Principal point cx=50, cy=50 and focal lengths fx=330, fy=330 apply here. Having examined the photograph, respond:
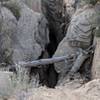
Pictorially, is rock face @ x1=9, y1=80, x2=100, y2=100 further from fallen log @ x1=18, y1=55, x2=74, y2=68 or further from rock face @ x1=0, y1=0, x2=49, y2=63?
rock face @ x1=0, y1=0, x2=49, y2=63

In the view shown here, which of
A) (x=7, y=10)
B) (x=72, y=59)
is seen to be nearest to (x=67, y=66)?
(x=72, y=59)

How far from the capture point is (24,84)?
838cm

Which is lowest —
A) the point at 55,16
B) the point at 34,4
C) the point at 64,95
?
the point at 64,95

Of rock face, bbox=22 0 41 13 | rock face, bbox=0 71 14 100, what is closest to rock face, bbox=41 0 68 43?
rock face, bbox=22 0 41 13

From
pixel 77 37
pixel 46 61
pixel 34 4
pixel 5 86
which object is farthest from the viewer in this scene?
pixel 34 4

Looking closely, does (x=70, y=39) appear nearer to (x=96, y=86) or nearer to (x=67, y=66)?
(x=67, y=66)

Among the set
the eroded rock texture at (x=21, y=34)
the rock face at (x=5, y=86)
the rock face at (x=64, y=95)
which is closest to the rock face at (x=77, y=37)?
the eroded rock texture at (x=21, y=34)

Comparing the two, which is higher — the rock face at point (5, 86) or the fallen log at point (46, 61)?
the rock face at point (5, 86)

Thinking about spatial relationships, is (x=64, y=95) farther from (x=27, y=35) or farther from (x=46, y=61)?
(x=27, y=35)

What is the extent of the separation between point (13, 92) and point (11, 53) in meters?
7.40

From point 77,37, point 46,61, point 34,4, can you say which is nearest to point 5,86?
point 46,61

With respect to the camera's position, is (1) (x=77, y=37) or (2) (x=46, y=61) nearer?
(2) (x=46, y=61)

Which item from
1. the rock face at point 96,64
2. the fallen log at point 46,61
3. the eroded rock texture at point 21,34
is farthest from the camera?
the eroded rock texture at point 21,34

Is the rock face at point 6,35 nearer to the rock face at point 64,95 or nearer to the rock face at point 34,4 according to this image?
the rock face at point 34,4
